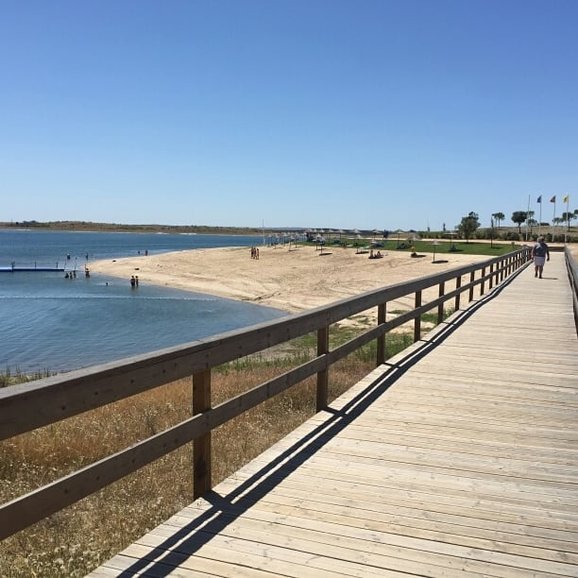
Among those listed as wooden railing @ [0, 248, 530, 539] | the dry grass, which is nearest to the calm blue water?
the dry grass

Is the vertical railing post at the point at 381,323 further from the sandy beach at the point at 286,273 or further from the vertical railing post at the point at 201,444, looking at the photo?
the sandy beach at the point at 286,273

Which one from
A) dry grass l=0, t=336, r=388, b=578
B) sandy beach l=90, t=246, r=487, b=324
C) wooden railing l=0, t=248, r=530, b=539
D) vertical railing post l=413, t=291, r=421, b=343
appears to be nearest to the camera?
wooden railing l=0, t=248, r=530, b=539

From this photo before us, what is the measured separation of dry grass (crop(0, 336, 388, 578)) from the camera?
3.89 metres

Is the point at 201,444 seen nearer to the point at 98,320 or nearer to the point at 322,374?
the point at 322,374

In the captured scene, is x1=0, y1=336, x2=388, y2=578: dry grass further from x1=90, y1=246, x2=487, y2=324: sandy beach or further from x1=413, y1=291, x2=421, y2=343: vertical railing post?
x1=90, y1=246, x2=487, y2=324: sandy beach

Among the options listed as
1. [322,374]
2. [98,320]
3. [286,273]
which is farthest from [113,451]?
[286,273]

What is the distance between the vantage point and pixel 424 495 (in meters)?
4.10

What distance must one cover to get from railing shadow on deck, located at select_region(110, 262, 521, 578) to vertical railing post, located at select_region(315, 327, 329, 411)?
10 centimetres

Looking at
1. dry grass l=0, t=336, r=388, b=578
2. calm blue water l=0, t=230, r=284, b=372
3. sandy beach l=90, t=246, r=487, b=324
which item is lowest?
calm blue water l=0, t=230, r=284, b=372

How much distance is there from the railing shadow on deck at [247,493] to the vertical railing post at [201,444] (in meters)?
0.08

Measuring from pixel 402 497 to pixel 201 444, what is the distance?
→ 4.47ft

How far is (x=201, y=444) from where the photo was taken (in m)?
4.02

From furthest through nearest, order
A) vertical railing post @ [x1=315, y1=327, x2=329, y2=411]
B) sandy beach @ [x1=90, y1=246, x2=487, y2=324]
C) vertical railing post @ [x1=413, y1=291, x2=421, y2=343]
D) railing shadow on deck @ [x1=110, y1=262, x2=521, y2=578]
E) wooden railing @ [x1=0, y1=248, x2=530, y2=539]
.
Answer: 1. sandy beach @ [x1=90, y1=246, x2=487, y2=324]
2. vertical railing post @ [x1=413, y1=291, x2=421, y2=343]
3. vertical railing post @ [x1=315, y1=327, x2=329, y2=411]
4. railing shadow on deck @ [x1=110, y1=262, x2=521, y2=578]
5. wooden railing @ [x1=0, y1=248, x2=530, y2=539]

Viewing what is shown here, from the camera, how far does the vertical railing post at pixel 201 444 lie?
395 cm
